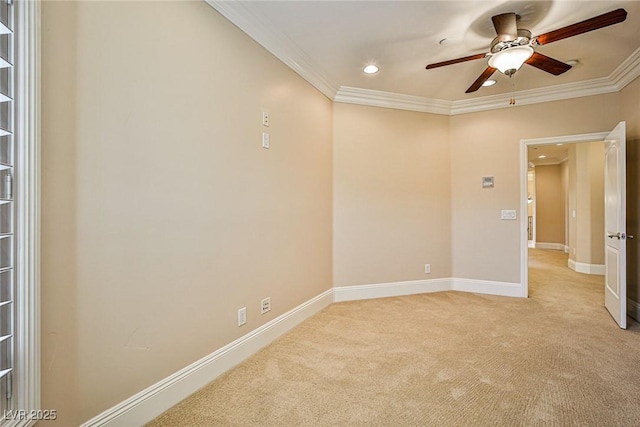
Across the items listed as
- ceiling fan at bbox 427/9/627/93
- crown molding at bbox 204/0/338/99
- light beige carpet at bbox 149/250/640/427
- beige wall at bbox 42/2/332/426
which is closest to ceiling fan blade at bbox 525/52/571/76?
ceiling fan at bbox 427/9/627/93

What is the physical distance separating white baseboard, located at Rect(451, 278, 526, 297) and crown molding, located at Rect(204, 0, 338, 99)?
314 centimetres

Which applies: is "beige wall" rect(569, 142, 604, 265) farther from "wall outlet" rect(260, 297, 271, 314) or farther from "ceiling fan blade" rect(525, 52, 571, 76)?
"wall outlet" rect(260, 297, 271, 314)

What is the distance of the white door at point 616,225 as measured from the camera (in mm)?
3027

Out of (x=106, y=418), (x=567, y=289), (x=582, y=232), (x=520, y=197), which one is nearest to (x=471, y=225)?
(x=520, y=197)

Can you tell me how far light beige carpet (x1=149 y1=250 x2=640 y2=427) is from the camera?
1772mm

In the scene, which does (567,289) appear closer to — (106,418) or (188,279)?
(188,279)

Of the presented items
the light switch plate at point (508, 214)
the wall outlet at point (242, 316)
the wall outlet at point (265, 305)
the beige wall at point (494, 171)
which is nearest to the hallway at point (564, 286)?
the beige wall at point (494, 171)

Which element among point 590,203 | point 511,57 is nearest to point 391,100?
point 511,57

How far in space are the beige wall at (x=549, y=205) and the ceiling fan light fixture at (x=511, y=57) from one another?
8366 mm

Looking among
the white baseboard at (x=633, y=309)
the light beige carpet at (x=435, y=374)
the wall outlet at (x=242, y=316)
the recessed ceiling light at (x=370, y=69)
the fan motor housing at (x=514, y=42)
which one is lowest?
the light beige carpet at (x=435, y=374)

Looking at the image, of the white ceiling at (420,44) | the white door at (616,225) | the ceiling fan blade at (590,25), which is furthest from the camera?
the white door at (616,225)

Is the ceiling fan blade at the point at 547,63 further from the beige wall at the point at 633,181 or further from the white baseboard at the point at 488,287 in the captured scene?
the white baseboard at the point at 488,287

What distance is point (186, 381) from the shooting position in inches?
76.7

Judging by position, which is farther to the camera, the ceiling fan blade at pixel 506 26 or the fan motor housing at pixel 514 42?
the fan motor housing at pixel 514 42
